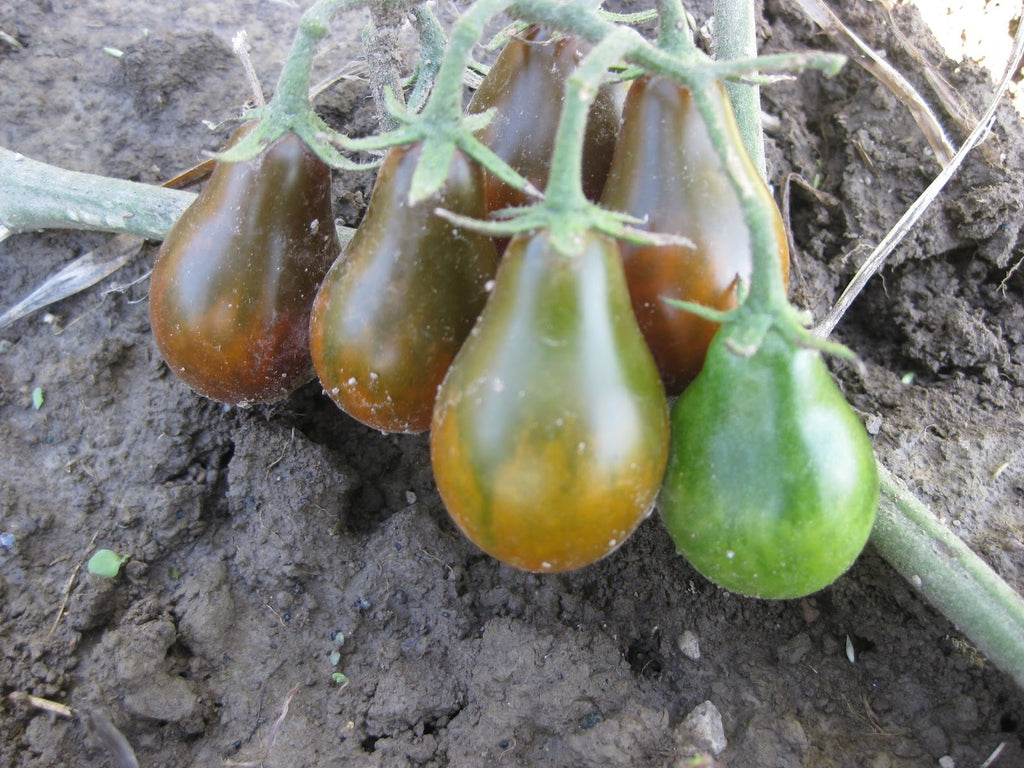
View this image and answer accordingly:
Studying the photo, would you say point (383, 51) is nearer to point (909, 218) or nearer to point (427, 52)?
point (427, 52)

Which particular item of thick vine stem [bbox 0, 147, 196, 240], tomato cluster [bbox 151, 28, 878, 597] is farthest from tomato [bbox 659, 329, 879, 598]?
thick vine stem [bbox 0, 147, 196, 240]

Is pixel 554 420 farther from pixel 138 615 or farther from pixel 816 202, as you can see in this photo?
pixel 816 202

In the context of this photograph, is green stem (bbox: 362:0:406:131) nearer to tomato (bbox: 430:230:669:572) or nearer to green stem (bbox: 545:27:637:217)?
green stem (bbox: 545:27:637:217)

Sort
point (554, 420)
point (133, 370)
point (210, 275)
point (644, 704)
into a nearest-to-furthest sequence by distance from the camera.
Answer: point (554, 420)
point (210, 275)
point (644, 704)
point (133, 370)

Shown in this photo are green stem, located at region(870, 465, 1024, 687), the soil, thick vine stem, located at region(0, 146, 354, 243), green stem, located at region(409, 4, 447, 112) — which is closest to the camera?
green stem, located at region(870, 465, 1024, 687)

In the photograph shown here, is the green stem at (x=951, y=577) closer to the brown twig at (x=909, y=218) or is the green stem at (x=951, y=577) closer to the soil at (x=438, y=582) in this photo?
the soil at (x=438, y=582)

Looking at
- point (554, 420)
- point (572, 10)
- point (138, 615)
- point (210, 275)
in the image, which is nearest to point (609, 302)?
point (554, 420)

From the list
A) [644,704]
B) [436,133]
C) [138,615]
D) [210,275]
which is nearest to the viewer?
[436,133]

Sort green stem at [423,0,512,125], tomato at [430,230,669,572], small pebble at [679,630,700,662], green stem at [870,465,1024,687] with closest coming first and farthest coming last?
tomato at [430,230,669,572], green stem at [423,0,512,125], green stem at [870,465,1024,687], small pebble at [679,630,700,662]
